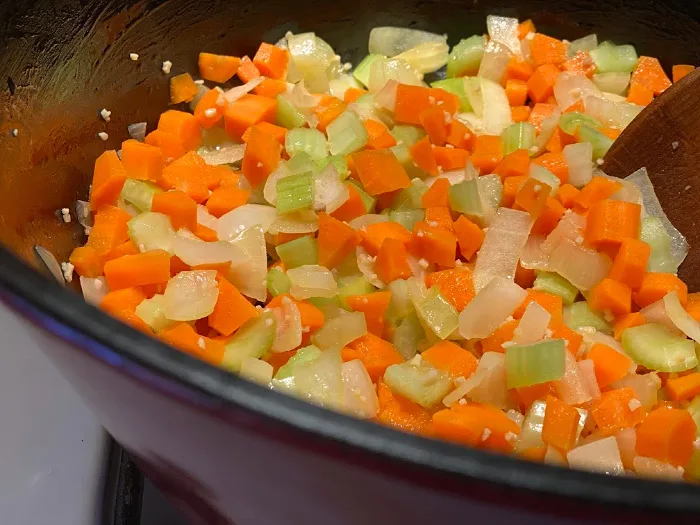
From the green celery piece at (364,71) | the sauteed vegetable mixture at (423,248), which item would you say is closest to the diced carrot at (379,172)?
the sauteed vegetable mixture at (423,248)

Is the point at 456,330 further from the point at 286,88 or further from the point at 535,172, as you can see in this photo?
the point at 286,88

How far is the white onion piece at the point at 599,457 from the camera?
3.00 ft

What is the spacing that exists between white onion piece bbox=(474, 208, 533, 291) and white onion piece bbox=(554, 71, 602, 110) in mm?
409

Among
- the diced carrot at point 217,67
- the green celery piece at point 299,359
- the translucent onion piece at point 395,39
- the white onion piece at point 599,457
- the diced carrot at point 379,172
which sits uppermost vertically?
the diced carrot at point 217,67

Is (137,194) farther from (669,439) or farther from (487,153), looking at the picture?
(669,439)

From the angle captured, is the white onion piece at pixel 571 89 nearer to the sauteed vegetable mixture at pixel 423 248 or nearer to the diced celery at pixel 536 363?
the sauteed vegetable mixture at pixel 423 248

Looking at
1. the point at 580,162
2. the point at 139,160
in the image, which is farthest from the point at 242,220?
the point at 580,162

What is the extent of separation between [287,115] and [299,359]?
57 centimetres

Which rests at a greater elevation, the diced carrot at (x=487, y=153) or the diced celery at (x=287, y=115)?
the diced celery at (x=287, y=115)

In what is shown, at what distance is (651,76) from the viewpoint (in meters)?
1.54

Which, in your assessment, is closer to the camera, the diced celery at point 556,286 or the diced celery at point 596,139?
the diced celery at point 556,286

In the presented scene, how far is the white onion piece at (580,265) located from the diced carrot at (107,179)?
0.79 meters

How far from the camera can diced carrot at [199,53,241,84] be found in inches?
55.6

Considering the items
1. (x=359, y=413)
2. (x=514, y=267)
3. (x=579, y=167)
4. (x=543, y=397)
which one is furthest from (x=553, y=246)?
(x=359, y=413)
